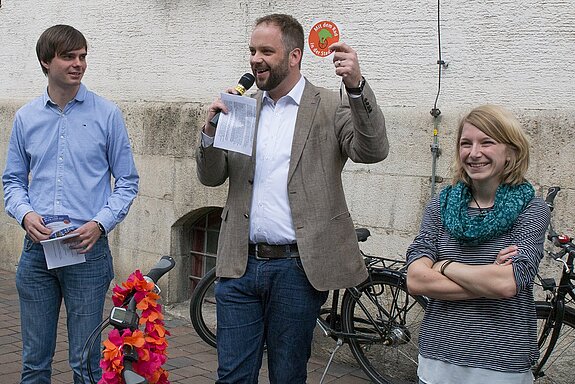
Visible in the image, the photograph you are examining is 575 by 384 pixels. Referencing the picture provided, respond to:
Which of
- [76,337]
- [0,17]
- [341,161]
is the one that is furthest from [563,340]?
[0,17]

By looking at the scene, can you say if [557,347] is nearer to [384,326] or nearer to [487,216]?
[384,326]

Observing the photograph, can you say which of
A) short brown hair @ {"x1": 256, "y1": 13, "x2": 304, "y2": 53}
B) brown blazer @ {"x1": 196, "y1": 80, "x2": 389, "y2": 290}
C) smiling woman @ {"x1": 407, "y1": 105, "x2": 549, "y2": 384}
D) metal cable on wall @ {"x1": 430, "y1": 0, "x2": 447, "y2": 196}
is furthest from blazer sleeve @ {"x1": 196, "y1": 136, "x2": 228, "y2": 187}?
metal cable on wall @ {"x1": 430, "y1": 0, "x2": 447, "y2": 196}

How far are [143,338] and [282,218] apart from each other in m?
0.84

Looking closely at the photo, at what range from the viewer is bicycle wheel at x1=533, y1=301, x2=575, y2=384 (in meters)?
4.47

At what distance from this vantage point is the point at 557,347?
4730 mm

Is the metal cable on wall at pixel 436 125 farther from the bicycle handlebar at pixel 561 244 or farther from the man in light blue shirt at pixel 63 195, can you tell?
the man in light blue shirt at pixel 63 195

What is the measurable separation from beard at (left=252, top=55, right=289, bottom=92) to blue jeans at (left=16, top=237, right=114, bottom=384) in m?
1.16

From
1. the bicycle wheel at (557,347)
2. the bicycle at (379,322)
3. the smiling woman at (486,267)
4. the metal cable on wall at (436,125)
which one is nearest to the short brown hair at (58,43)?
the smiling woman at (486,267)

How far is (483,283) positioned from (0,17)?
6.93 m

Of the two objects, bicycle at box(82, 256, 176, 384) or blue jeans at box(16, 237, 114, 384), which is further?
blue jeans at box(16, 237, 114, 384)

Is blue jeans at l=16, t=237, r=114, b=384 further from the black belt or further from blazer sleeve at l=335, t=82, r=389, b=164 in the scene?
blazer sleeve at l=335, t=82, r=389, b=164

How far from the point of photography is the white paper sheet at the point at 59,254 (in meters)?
3.74

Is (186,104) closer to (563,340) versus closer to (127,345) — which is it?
(563,340)

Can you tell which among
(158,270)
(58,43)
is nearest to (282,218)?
(158,270)
